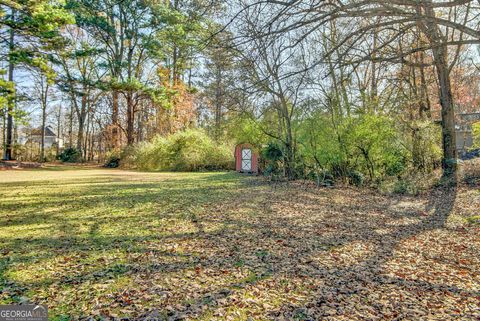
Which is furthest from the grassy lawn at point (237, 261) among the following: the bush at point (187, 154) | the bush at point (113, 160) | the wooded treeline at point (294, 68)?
the bush at point (113, 160)

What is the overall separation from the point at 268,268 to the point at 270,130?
9.73 metres

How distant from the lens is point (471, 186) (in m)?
8.93

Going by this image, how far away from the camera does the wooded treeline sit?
4848mm

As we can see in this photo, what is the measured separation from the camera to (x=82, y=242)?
3793mm

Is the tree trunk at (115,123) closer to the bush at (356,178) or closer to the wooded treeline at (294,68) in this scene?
the wooded treeline at (294,68)

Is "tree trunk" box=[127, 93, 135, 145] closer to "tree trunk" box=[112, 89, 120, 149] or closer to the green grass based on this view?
"tree trunk" box=[112, 89, 120, 149]

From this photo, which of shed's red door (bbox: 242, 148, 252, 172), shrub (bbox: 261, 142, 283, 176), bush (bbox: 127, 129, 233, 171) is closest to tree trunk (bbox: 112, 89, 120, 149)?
bush (bbox: 127, 129, 233, 171)

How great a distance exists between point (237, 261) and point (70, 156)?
78.8 feet

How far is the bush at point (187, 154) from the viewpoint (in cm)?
1770

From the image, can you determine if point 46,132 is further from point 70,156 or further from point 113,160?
point 113,160

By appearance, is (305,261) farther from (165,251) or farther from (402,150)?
(402,150)

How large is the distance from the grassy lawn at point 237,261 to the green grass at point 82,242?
0.01 meters

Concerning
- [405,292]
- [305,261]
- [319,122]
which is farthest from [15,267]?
[319,122]

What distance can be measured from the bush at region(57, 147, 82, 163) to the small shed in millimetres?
14726
